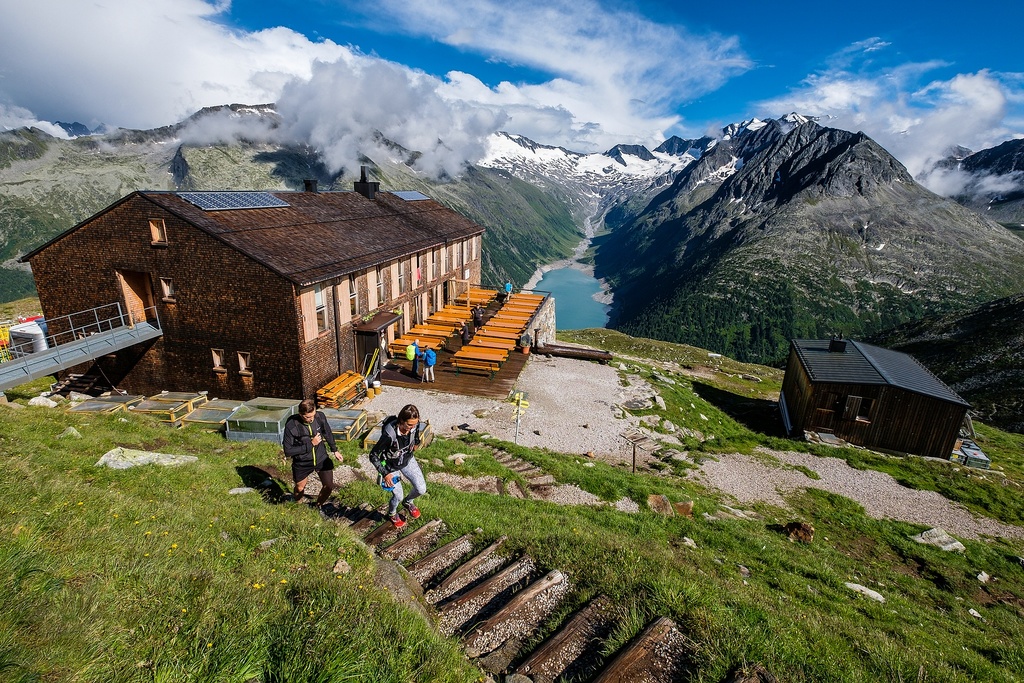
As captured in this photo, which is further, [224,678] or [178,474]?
[178,474]

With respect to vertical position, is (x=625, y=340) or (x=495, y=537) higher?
(x=495, y=537)

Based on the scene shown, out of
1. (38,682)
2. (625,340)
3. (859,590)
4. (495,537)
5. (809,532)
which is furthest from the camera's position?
(625,340)

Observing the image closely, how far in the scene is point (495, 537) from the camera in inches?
387

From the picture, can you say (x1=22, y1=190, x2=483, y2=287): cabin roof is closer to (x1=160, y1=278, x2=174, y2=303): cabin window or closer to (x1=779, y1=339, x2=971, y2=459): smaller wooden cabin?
(x1=160, y1=278, x2=174, y2=303): cabin window

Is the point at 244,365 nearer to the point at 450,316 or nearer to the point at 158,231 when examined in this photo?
the point at 158,231

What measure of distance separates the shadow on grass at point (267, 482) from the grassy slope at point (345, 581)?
19 cm

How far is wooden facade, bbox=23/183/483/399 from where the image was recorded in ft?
71.3

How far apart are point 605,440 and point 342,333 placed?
48.4 feet

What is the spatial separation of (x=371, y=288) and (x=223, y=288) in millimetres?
8221

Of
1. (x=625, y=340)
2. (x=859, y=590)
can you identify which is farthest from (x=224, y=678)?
(x=625, y=340)

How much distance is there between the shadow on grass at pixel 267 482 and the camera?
482 inches

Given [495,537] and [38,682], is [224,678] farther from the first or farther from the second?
[495,537]

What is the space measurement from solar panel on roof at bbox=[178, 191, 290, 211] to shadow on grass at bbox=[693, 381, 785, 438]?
32257 mm

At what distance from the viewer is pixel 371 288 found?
28.7 metres
